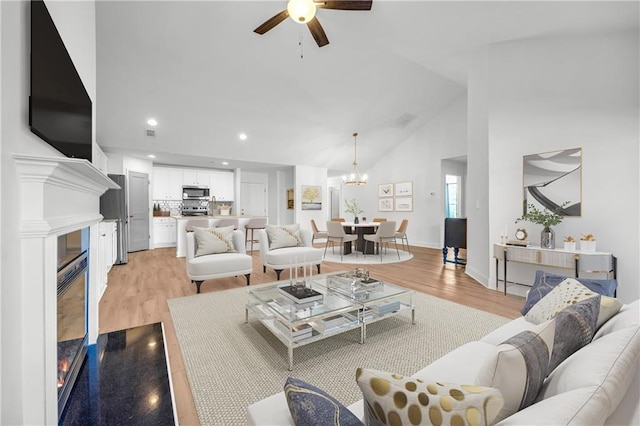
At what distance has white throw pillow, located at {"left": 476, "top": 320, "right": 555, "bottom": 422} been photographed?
2.48ft

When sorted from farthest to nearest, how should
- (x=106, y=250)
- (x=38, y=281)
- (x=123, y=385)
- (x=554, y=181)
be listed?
(x=106, y=250)
(x=554, y=181)
(x=123, y=385)
(x=38, y=281)

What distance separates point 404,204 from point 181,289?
6354 millimetres

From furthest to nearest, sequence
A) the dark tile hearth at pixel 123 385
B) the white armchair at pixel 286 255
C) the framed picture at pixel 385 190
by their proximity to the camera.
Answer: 1. the framed picture at pixel 385 190
2. the white armchair at pixel 286 255
3. the dark tile hearth at pixel 123 385

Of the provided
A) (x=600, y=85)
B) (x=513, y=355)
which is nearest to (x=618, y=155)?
(x=600, y=85)

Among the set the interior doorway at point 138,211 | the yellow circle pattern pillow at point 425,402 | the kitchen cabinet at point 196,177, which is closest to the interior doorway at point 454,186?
the kitchen cabinet at point 196,177

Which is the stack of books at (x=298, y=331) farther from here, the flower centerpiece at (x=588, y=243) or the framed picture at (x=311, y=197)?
the framed picture at (x=311, y=197)

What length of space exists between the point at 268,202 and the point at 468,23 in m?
7.52

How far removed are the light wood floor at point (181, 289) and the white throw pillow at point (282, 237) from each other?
19.2 inches

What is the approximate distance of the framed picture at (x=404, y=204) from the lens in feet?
26.6

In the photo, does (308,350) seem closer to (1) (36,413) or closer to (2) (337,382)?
(2) (337,382)

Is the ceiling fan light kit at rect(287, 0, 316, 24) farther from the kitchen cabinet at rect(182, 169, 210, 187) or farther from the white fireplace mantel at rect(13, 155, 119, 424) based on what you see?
the kitchen cabinet at rect(182, 169, 210, 187)

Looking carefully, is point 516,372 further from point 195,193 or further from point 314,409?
point 195,193

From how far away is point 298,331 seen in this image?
6.97 feet

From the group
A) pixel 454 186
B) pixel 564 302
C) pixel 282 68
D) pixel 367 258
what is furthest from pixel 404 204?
pixel 564 302
